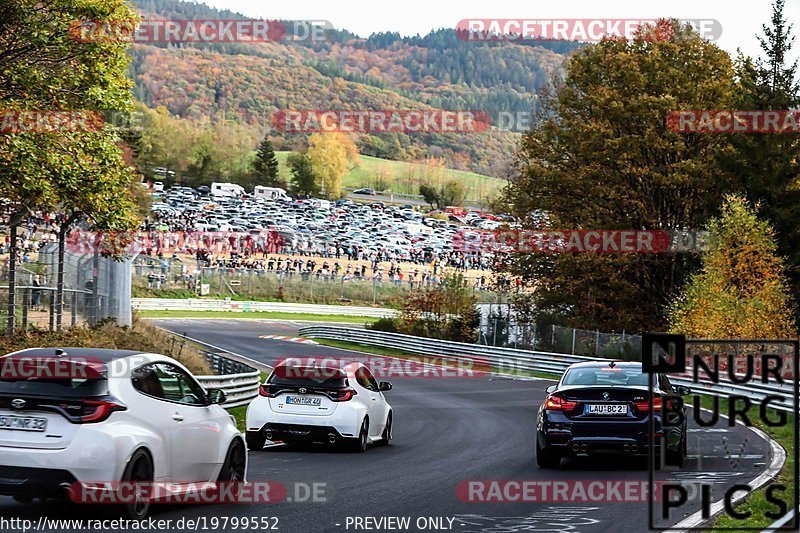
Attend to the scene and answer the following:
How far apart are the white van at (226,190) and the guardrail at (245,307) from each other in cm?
7883

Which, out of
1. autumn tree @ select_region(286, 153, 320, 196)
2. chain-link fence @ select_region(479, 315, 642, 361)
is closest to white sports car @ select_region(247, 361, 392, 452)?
chain-link fence @ select_region(479, 315, 642, 361)

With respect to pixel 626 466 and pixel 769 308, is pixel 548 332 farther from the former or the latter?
pixel 626 466

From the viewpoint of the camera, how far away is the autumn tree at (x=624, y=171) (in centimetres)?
5062

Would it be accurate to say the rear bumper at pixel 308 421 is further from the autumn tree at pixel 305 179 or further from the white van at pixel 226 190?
the autumn tree at pixel 305 179

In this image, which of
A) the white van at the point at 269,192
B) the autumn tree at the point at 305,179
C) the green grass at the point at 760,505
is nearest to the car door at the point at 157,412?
the green grass at the point at 760,505

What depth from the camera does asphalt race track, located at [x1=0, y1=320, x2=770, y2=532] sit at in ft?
34.4

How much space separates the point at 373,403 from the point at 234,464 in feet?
22.0

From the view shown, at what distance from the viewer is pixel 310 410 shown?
56.7 feet

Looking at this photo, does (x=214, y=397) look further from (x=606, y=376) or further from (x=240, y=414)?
(x=240, y=414)

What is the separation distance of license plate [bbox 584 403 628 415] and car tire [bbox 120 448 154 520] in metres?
6.94

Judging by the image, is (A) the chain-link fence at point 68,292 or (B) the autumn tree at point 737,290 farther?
(B) the autumn tree at point 737,290

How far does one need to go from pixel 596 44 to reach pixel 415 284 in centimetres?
3664

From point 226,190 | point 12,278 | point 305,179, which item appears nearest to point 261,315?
point 12,278

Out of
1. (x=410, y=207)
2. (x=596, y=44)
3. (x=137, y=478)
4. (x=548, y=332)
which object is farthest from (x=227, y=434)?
(x=410, y=207)
